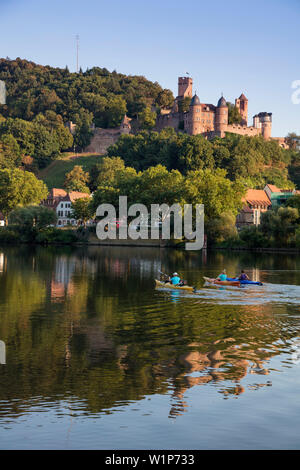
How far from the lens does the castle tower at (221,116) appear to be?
197000 mm

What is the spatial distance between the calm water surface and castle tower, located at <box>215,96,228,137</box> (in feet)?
517

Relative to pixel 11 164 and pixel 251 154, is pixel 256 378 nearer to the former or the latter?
pixel 251 154

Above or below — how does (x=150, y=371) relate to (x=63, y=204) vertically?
below

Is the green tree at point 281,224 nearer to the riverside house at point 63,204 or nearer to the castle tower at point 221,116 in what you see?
the riverside house at point 63,204

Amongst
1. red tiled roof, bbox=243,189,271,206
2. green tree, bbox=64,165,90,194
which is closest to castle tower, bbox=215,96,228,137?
green tree, bbox=64,165,90,194

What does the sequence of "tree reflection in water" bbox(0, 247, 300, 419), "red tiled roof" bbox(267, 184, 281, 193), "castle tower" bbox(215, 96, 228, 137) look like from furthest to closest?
"castle tower" bbox(215, 96, 228, 137)
"red tiled roof" bbox(267, 184, 281, 193)
"tree reflection in water" bbox(0, 247, 300, 419)

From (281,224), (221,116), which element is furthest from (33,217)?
(221,116)

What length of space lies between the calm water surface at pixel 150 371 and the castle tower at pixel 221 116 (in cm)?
15745

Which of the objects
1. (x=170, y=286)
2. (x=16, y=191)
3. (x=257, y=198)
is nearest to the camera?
(x=170, y=286)

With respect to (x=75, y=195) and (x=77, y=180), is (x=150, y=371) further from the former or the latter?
(x=77, y=180)

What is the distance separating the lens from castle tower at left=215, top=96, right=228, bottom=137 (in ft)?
646

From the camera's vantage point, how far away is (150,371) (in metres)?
21.9

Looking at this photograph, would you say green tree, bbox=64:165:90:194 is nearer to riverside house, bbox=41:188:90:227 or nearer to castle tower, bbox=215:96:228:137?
riverside house, bbox=41:188:90:227

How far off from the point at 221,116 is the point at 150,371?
18196cm
